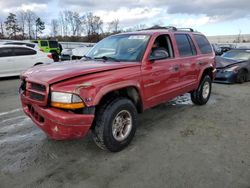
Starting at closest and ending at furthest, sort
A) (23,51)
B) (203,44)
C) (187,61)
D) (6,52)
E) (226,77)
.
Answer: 1. (187,61)
2. (203,44)
3. (226,77)
4. (6,52)
5. (23,51)

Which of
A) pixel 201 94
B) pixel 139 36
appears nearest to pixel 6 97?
→ pixel 139 36

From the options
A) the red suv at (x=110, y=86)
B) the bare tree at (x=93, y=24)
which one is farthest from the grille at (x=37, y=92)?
the bare tree at (x=93, y=24)

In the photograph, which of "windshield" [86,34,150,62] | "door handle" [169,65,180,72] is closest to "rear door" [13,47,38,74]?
"windshield" [86,34,150,62]

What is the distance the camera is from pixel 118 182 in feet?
10.4

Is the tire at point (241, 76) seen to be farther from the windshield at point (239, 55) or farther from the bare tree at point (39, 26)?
the bare tree at point (39, 26)

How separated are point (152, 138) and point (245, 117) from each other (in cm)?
254

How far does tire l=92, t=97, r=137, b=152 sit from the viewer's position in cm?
363

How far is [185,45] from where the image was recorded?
18.5 feet

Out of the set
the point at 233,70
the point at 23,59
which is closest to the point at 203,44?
the point at 233,70

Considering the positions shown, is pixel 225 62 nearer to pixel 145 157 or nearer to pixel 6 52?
pixel 145 157

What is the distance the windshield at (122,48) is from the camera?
14.6 ft

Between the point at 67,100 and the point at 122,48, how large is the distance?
1.86 meters

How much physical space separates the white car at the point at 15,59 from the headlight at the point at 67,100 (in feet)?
30.0

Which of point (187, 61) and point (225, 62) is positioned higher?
point (187, 61)
